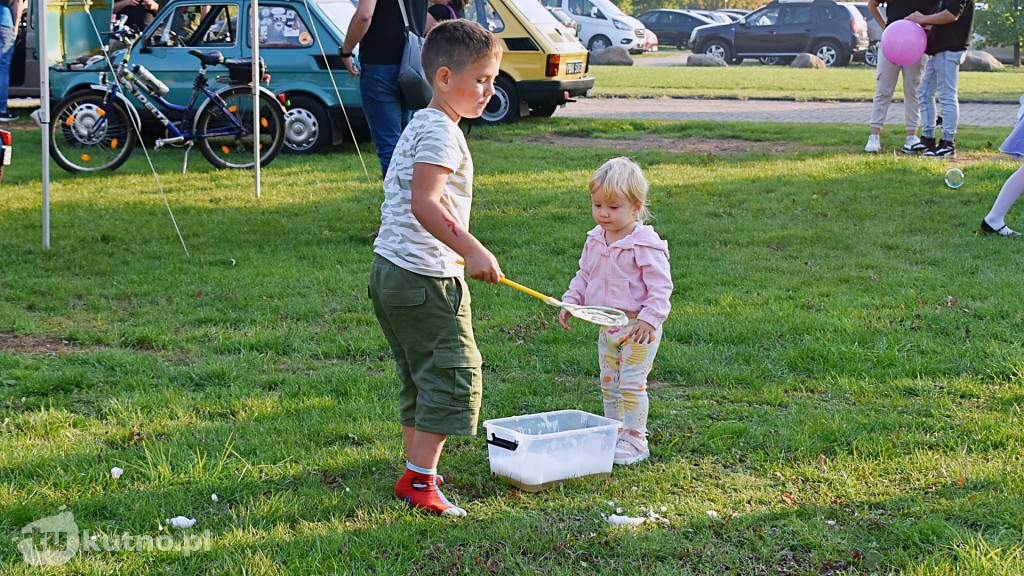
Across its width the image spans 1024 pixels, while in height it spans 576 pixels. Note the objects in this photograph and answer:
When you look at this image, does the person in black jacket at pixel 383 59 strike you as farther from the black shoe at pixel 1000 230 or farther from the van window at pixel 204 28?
the van window at pixel 204 28

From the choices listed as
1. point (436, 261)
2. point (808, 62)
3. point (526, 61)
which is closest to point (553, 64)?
point (526, 61)

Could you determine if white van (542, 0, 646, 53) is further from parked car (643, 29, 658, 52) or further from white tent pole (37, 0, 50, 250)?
white tent pole (37, 0, 50, 250)

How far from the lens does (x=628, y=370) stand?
3803 millimetres

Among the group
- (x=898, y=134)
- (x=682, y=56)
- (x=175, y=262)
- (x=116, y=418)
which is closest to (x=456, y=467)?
(x=116, y=418)

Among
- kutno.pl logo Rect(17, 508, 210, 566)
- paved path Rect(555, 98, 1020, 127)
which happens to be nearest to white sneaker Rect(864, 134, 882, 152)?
paved path Rect(555, 98, 1020, 127)

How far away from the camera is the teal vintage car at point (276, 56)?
37.6 ft

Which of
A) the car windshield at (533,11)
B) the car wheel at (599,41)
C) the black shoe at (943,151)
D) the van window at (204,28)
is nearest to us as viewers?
the black shoe at (943,151)

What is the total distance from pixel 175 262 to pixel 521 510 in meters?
4.22

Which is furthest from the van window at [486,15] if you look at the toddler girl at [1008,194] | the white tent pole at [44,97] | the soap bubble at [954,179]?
the toddler girl at [1008,194]

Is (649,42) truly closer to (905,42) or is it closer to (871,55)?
(871,55)

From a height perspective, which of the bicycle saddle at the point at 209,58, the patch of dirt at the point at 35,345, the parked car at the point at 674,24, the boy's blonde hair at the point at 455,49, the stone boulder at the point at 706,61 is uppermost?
the boy's blonde hair at the point at 455,49

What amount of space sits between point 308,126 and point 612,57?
2041cm

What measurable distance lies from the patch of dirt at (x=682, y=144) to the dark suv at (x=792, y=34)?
20.8m

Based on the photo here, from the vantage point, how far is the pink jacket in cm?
366
